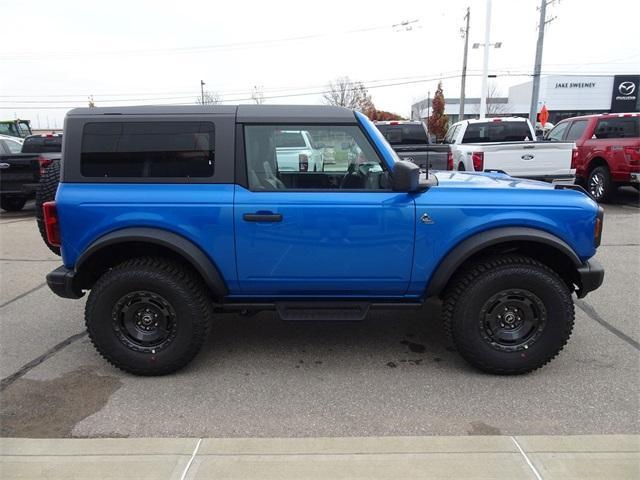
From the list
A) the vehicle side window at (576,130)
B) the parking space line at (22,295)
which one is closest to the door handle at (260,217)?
the parking space line at (22,295)

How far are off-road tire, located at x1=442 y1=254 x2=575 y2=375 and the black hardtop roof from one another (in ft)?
4.56

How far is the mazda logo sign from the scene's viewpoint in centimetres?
5116

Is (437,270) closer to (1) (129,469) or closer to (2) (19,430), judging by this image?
(1) (129,469)

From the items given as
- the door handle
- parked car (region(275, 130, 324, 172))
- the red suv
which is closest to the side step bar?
the door handle

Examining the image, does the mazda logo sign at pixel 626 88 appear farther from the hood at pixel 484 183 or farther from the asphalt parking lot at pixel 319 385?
the hood at pixel 484 183

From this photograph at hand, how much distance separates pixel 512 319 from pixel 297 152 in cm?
191

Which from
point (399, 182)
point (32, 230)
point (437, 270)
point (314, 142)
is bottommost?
point (32, 230)

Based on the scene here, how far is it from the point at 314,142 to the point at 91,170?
1.52m

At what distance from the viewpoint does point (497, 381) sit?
131 inches

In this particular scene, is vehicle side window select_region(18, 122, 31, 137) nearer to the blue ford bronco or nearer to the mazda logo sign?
the blue ford bronco

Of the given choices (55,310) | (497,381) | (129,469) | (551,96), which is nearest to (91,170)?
(129,469)

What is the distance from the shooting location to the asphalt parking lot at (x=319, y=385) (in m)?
2.86

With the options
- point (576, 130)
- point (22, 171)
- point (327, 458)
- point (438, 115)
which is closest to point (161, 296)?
point (327, 458)

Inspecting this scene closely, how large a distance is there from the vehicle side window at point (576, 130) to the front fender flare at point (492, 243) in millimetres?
9432
